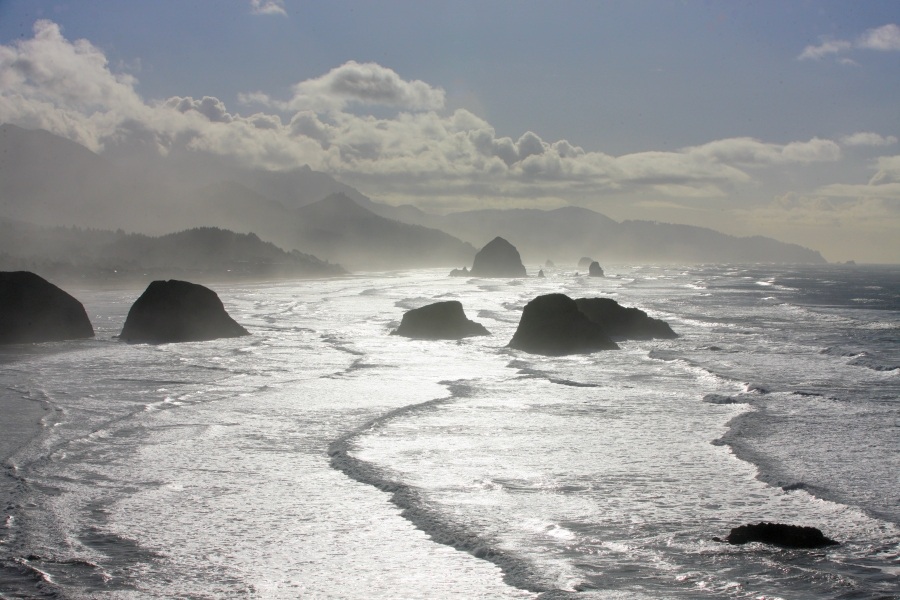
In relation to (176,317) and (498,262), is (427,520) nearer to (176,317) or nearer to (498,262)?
(176,317)

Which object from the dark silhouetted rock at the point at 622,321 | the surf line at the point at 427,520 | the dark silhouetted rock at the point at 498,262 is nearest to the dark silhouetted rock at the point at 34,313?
the dark silhouetted rock at the point at 622,321

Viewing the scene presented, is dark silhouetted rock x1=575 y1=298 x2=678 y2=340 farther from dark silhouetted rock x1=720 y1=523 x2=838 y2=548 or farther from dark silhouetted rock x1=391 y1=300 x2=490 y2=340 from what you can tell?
dark silhouetted rock x1=720 y1=523 x2=838 y2=548

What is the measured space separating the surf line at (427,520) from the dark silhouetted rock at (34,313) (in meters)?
23.5

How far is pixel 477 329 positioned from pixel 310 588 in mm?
30115

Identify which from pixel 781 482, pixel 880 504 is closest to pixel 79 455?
pixel 781 482

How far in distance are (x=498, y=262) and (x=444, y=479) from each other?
149m

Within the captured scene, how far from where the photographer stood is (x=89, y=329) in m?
35.7

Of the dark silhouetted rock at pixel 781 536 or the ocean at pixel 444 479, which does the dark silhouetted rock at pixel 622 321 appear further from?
the dark silhouetted rock at pixel 781 536

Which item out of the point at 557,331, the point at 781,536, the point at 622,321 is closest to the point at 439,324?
the point at 557,331

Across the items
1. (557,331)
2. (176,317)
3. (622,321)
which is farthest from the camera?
(622,321)

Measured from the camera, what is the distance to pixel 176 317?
1368 inches

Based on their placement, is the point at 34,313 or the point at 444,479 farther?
the point at 34,313

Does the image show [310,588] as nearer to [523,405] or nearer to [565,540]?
[565,540]

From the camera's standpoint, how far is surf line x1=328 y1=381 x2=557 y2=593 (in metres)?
8.11
